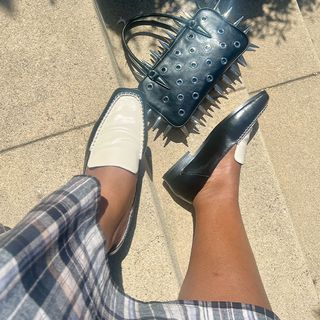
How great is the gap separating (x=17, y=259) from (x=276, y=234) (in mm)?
1310

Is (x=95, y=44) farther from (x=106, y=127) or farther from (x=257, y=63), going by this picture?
(x=257, y=63)

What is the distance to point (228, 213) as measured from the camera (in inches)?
74.1

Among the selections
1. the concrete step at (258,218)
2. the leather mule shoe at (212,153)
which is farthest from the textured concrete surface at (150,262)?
the leather mule shoe at (212,153)

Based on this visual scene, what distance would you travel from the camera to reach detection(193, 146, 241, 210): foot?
6.33ft

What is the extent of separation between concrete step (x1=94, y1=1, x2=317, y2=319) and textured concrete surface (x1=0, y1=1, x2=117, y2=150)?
6.0 inches

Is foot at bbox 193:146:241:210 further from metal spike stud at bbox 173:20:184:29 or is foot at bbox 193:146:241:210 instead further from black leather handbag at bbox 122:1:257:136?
metal spike stud at bbox 173:20:184:29

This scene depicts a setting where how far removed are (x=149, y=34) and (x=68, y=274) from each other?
124 cm

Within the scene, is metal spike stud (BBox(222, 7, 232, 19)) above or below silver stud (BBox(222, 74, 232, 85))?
above

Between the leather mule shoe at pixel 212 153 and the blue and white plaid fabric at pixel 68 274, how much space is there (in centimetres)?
57

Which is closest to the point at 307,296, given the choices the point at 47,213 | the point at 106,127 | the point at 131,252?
the point at 131,252

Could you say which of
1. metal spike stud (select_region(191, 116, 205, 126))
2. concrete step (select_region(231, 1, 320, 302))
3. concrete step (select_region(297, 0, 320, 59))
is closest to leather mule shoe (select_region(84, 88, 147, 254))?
metal spike stud (select_region(191, 116, 205, 126))

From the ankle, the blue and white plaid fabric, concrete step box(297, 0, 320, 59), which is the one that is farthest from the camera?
concrete step box(297, 0, 320, 59)

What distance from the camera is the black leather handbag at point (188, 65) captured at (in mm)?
2006

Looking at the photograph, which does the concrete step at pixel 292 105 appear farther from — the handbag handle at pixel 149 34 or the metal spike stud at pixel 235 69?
the handbag handle at pixel 149 34
